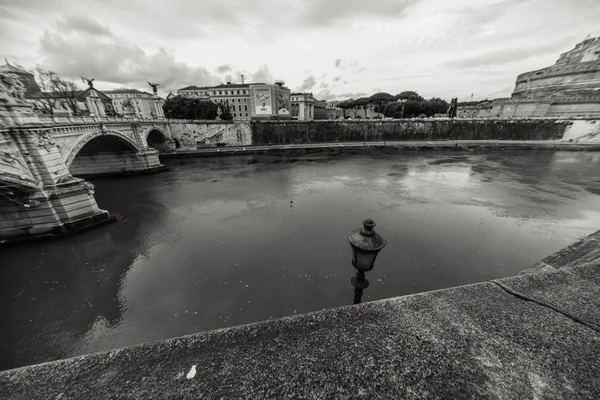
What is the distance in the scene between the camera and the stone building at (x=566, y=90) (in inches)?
1542

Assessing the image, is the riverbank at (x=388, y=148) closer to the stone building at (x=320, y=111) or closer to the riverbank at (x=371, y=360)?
the riverbank at (x=371, y=360)

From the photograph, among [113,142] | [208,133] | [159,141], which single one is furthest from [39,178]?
[208,133]

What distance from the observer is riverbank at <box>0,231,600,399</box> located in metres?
1.45

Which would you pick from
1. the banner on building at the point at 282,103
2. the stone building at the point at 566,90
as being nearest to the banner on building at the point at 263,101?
the banner on building at the point at 282,103

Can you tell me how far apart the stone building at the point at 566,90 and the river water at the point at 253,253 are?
116 feet

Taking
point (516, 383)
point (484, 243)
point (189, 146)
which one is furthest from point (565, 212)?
point (189, 146)

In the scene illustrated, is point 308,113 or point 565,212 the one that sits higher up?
point 308,113

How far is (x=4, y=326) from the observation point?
6465mm

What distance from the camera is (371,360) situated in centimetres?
161

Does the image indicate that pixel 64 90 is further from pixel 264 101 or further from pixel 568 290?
pixel 568 290

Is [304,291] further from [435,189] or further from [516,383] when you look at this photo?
[435,189]

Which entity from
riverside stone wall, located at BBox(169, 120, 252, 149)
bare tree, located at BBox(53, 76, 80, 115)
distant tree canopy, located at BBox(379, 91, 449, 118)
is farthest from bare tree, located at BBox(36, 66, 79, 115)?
distant tree canopy, located at BBox(379, 91, 449, 118)

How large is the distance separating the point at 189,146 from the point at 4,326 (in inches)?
1281

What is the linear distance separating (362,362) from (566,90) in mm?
68520
